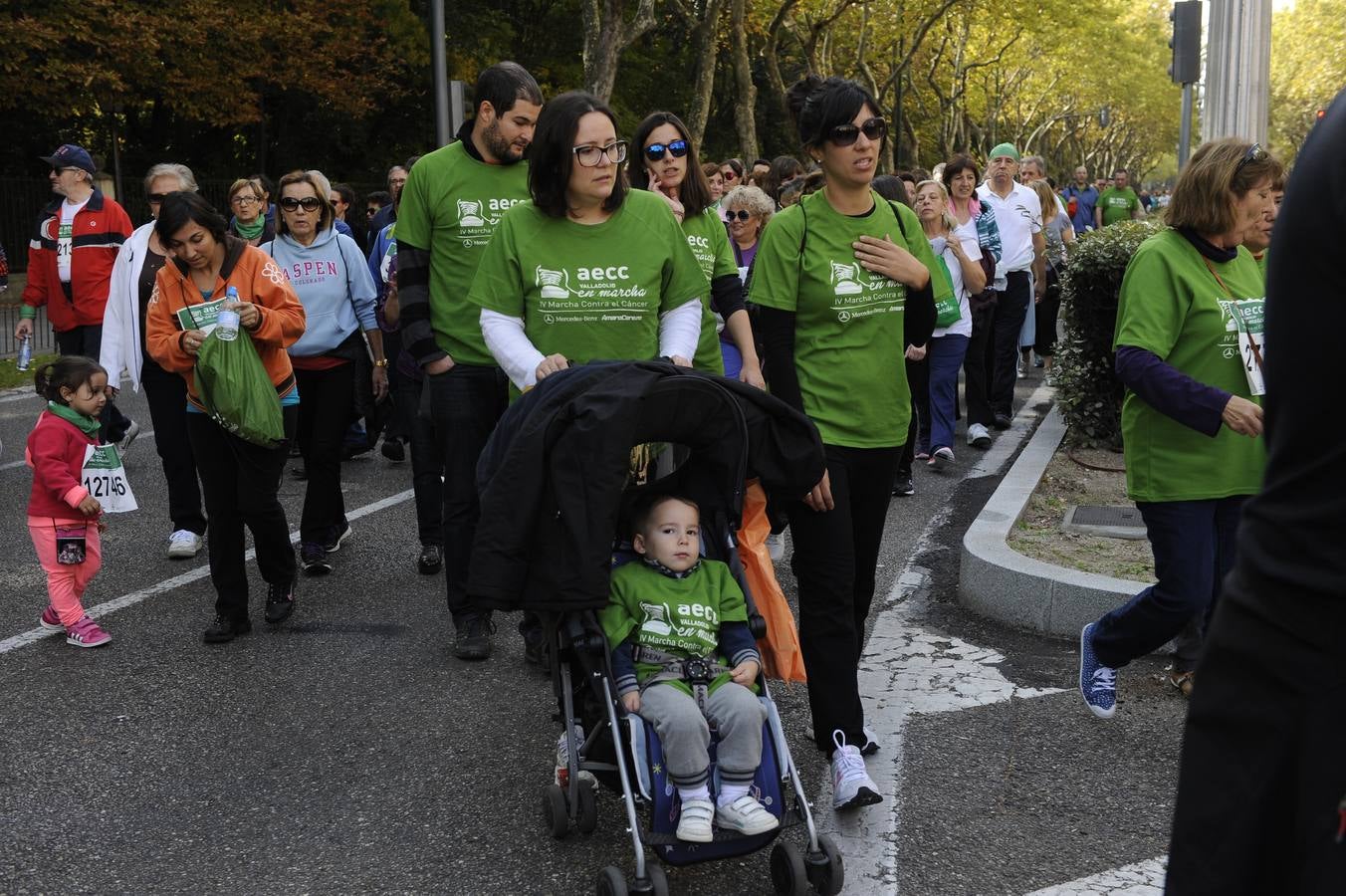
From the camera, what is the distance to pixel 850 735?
446cm

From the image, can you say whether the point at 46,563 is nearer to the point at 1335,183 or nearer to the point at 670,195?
the point at 670,195

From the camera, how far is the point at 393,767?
4750mm

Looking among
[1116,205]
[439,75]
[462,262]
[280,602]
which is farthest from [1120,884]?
[1116,205]

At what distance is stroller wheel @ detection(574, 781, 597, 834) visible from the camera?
404 centimetres

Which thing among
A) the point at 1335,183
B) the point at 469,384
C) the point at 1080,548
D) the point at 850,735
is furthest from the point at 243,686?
the point at 1335,183

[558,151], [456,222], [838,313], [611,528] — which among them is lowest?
[611,528]

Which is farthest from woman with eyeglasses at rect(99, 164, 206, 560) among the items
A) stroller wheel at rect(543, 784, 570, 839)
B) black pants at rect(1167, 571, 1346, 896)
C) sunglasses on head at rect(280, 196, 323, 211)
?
black pants at rect(1167, 571, 1346, 896)

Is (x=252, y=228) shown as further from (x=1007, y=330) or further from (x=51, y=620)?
(x=1007, y=330)

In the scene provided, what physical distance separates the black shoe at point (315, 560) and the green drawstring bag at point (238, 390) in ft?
4.11

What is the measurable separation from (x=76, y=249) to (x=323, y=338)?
3.91 meters

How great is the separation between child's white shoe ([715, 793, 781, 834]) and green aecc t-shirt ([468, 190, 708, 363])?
1649mm

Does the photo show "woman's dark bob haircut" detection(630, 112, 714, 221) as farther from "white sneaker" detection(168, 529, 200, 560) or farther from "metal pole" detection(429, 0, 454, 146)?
"metal pole" detection(429, 0, 454, 146)

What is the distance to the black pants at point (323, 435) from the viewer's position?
736 centimetres

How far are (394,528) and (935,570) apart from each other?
2948 millimetres
